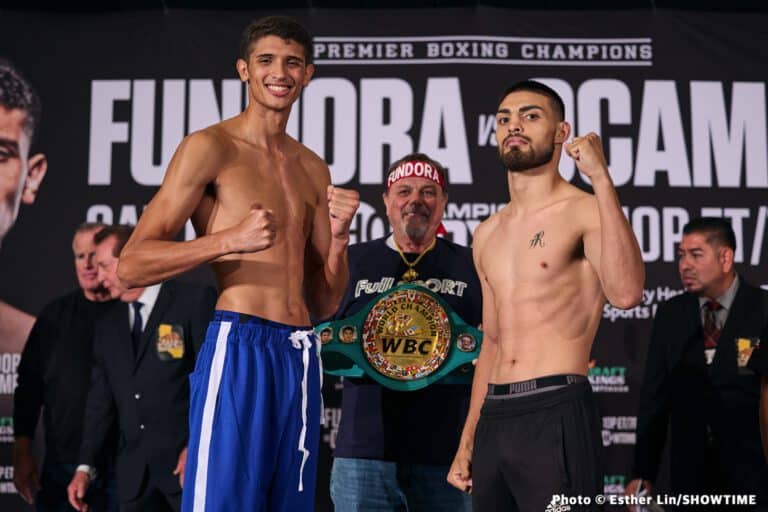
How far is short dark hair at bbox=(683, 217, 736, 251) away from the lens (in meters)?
4.67

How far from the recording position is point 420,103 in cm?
511

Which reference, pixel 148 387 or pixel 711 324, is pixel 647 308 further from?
pixel 148 387

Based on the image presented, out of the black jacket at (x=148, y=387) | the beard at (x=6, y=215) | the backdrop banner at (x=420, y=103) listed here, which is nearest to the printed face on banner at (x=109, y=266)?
the black jacket at (x=148, y=387)

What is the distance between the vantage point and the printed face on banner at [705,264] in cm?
465

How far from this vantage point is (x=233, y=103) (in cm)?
513

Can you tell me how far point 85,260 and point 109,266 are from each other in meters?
0.25

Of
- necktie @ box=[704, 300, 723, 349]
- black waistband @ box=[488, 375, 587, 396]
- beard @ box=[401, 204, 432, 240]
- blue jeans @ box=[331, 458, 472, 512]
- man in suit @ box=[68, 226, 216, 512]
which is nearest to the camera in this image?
black waistband @ box=[488, 375, 587, 396]

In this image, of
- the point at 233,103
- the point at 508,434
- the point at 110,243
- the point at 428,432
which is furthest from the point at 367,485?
the point at 233,103

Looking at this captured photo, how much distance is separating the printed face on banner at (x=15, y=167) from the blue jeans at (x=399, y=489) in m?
2.65

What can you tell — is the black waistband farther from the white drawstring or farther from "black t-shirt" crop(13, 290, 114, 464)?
"black t-shirt" crop(13, 290, 114, 464)

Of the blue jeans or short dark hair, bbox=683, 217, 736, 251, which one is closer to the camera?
the blue jeans

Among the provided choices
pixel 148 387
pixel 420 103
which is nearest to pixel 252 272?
pixel 148 387

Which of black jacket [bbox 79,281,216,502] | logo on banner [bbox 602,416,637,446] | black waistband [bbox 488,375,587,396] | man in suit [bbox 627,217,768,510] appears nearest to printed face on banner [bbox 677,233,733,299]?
man in suit [bbox 627,217,768,510]

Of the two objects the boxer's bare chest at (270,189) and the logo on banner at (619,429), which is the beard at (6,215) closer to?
the boxer's bare chest at (270,189)
